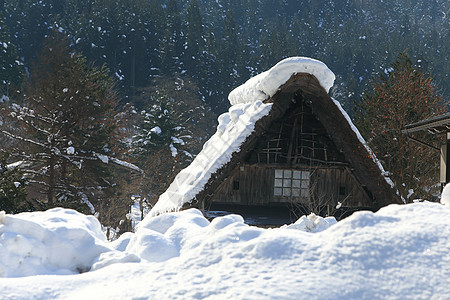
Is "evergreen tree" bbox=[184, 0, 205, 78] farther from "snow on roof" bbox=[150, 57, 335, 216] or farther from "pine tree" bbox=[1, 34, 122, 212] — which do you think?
"snow on roof" bbox=[150, 57, 335, 216]

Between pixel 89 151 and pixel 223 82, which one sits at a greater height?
pixel 223 82

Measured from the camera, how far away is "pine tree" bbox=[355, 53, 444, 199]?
17.1 meters

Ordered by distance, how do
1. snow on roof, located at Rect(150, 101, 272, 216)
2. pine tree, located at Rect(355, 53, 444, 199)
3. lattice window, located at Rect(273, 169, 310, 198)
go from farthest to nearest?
pine tree, located at Rect(355, 53, 444, 199), lattice window, located at Rect(273, 169, 310, 198), snow on roof, located at Rect(150, 101, 272, 216)

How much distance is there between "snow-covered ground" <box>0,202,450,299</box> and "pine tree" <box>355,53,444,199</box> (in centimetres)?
1359

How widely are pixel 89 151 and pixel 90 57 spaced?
102 ft

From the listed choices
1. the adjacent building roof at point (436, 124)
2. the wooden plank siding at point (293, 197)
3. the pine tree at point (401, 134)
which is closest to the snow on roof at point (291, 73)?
the wooden plank siding at point (293, 197)

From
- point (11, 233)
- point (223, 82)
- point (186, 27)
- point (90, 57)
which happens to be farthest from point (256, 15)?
point (11, 233)

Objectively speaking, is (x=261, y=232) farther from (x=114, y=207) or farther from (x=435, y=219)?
(x=114, y=207)

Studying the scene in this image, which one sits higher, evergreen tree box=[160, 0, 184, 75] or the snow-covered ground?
evergreen tree box=[160, 0, 184, 75]

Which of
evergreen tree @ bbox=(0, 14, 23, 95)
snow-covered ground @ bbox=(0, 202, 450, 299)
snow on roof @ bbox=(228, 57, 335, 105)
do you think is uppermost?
evergreen tree @ bbox=(0, 14, 23, 95)

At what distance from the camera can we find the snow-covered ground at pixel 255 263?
10.8 ft

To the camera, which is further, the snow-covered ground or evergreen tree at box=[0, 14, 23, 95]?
evergreen tree at box=[0, 14, 23, 95]

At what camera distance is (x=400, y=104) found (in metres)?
17.7

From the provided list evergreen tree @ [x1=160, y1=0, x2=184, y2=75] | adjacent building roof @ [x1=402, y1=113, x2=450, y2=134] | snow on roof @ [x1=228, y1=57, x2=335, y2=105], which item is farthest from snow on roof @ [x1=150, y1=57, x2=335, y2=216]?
evergreen tree @ [x1=160, y1=0, x2=184, y2=75]
